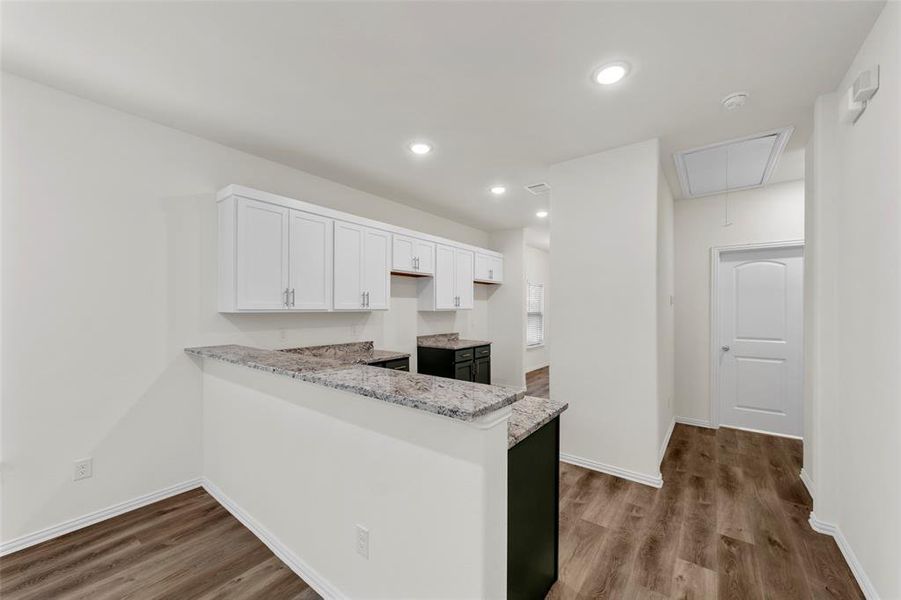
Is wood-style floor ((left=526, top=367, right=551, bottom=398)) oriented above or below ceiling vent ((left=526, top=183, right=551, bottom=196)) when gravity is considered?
below

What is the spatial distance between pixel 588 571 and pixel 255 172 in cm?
378

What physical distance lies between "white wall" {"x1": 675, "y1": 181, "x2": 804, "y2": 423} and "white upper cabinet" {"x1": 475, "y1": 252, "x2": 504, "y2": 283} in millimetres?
2532

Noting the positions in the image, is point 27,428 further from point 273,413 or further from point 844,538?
point 844,538

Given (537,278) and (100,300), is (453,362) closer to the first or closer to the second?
(100,300)

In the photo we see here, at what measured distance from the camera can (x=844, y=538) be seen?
6.95 ft

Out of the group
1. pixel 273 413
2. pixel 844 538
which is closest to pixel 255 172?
pixel 273 413

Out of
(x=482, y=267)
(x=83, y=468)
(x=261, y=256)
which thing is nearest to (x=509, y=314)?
(x=482, y=267)

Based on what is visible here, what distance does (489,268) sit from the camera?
586cm

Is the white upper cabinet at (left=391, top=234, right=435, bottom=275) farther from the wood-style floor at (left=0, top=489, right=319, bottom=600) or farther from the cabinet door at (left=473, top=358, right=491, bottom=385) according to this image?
the wood-style floor at (left=0, top=489, right=319, bottom=600)

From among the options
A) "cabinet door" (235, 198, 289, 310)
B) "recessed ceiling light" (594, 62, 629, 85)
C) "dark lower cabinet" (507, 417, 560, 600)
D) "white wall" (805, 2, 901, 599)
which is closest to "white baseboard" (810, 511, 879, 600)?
"white wall" (805, 2, 901, 599)

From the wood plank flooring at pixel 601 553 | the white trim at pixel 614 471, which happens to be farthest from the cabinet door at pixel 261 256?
the white trim at pixel 614 471

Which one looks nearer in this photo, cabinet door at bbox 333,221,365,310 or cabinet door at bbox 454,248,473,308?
cabinet door at bbox 333,221,365,310

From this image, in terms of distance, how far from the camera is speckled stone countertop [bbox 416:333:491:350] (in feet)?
15.9

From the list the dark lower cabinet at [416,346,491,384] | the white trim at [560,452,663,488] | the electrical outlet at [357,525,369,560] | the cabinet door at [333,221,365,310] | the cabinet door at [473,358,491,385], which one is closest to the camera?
the electrical outlet at [357,525,369,560]
